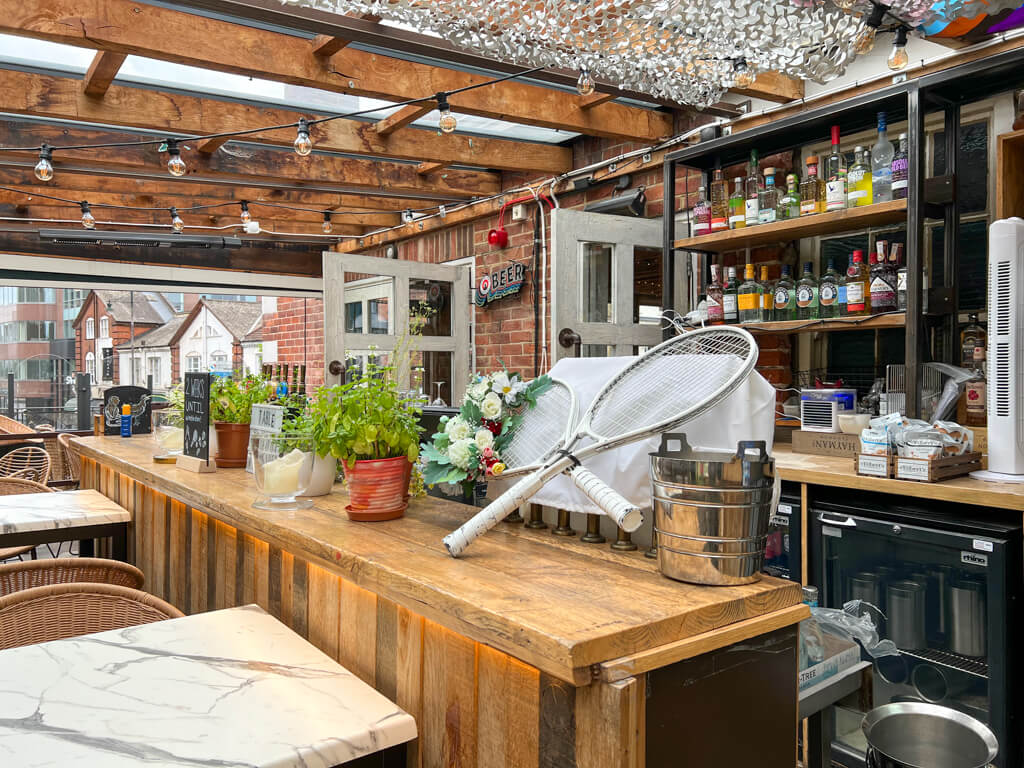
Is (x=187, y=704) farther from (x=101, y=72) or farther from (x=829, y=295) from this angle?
(x=101, y=72)

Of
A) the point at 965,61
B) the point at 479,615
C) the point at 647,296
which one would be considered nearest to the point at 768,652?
the point at 479,615

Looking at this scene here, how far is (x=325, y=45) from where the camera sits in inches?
105

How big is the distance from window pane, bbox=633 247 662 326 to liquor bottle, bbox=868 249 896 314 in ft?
3.97

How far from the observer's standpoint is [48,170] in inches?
130

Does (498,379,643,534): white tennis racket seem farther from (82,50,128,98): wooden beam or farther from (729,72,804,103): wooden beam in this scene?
(82,50,128,98): wooden beam

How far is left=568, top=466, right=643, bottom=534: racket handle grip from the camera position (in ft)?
3.08

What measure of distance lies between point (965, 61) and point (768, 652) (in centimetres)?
241

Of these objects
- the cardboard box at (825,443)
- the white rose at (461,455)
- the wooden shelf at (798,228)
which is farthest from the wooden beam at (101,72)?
the cardboard box at (825,443)

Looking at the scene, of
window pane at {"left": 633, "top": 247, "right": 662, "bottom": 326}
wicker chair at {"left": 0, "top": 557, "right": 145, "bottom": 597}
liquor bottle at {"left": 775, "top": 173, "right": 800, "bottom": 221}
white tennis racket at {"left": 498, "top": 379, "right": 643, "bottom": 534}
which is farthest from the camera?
window pane at {"left": 633, "top": 247, "right": 662, "bottom": 326}

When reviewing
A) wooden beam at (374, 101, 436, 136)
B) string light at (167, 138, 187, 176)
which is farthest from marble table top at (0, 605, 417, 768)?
string light at (167, 138, 187, 176)

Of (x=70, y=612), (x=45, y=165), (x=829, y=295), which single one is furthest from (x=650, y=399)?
(x=45, y=165)

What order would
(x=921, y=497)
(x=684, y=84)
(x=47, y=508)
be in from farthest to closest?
(x=684, y=84), (x=47, y=508), (x=921, y=497)

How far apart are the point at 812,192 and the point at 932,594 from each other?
4.73 feet

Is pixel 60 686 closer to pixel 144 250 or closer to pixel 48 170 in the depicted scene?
pixel 48 170
